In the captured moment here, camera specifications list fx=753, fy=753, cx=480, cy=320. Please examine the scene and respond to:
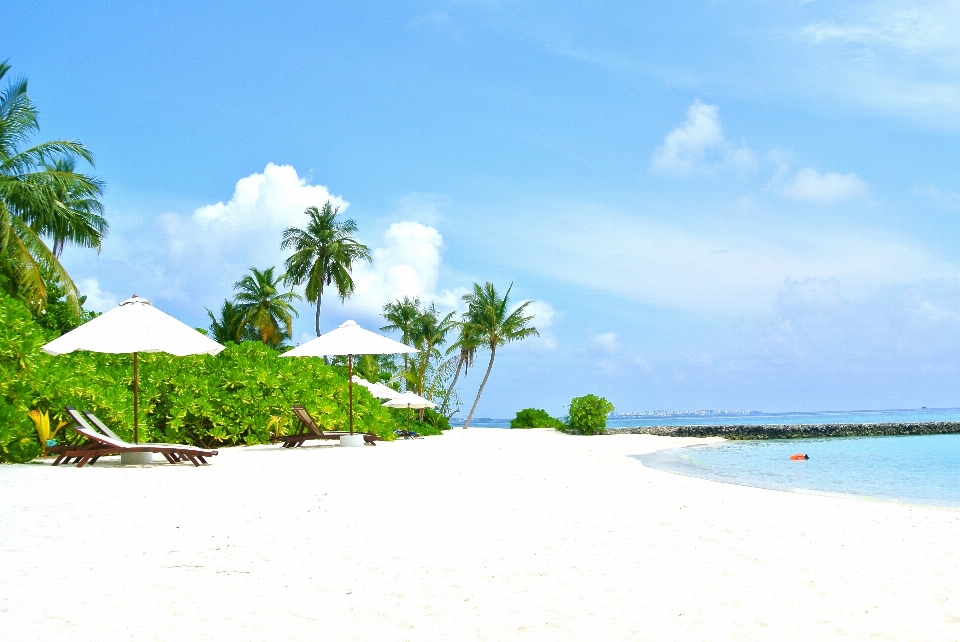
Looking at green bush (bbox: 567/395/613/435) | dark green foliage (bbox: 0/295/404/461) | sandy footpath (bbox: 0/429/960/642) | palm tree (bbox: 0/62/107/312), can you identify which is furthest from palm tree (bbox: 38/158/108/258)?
green bush (bbox: 567/395/613/435)

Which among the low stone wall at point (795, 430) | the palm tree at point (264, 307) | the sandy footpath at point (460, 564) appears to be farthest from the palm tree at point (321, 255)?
the sandy footpath at point (460, 564)

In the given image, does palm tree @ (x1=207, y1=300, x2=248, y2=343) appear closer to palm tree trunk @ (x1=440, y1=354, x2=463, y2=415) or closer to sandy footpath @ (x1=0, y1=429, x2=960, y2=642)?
palm tree trunk @ (x1=440, y1=354, x2=463, y2=415)

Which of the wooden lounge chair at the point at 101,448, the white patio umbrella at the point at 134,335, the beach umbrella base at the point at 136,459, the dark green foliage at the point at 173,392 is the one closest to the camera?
the wooden lounge chair at the point at 101,448

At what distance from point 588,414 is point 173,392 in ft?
72.6

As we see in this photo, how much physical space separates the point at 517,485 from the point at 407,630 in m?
5.10

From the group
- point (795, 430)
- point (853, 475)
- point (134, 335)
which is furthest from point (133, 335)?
point (795, 430)

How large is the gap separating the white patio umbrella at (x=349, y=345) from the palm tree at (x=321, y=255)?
21127 mm

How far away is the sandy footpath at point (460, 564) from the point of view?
→ 12.5ft

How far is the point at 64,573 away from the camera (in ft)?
15.2

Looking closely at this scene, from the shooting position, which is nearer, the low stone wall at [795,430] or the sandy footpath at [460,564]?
the sandy footpath at [460,564]

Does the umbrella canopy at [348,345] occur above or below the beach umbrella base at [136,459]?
above

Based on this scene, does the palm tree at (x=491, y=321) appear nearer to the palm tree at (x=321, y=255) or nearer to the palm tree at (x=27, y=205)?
the palm tree at (x=321, y=255)

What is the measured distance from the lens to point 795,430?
43406 mm

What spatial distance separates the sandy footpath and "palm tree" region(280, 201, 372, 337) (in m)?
29.1
